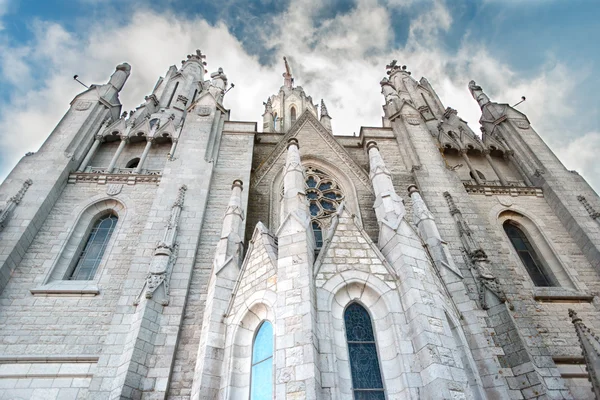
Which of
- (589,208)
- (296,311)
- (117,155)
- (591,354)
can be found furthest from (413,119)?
(296,311)

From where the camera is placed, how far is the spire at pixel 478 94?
21.3 metres

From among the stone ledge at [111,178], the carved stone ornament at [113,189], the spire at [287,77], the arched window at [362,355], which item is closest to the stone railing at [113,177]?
the stone ledge at [111,178]

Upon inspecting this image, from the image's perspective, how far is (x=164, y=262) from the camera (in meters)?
10.1

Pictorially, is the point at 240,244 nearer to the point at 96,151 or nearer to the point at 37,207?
the point at 37,207

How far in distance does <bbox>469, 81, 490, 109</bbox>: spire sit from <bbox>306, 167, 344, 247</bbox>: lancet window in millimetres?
10761

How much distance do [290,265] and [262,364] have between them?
1.81 metres

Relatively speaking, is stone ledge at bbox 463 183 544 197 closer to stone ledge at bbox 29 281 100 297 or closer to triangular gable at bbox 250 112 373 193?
triangular gable at bbox 250 112 373 193

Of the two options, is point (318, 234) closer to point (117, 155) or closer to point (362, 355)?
point (362, 355)

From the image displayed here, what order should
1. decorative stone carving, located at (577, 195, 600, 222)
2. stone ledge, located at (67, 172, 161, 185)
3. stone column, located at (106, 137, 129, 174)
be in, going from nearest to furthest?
decorative stone carving, located at (577, 195, 600, 222) → stone ledge, located at (67, 172, 161, 185) → stone column, located at (106, 137, 129, 174)

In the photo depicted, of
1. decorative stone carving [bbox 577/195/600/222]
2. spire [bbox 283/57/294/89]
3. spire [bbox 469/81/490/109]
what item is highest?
spire [bbox 283/57/294/89]

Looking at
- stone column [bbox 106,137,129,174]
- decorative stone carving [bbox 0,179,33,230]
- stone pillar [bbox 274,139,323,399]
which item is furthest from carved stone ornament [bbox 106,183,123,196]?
stone pillar [bbox 274,139,323,399]

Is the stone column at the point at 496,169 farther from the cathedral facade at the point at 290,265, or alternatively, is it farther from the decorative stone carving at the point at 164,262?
the decorative stone carving at the point at 164,262

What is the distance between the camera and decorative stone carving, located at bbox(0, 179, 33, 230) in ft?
37.7

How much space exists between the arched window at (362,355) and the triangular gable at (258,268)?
1.62 metres
